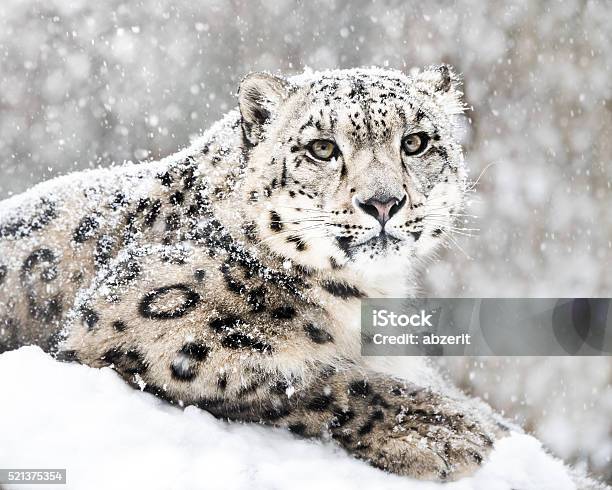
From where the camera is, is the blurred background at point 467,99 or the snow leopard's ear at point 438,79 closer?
the snow leopard's ear at point 438,79

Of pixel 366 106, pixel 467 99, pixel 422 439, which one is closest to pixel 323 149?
pixel 366 106

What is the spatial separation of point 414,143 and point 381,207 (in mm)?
689

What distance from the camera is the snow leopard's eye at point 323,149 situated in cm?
469

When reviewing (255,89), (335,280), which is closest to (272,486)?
(335,280)

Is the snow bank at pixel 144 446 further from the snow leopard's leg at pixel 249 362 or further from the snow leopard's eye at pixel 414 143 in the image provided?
the snow leopard's eye at pixel 414 143

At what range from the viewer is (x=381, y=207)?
4359mm

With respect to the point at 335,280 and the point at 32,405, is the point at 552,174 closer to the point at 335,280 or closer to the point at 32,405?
the point at 335,280

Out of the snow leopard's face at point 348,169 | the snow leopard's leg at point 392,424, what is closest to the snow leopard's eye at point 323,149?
the snow leopard's face at point 348,169

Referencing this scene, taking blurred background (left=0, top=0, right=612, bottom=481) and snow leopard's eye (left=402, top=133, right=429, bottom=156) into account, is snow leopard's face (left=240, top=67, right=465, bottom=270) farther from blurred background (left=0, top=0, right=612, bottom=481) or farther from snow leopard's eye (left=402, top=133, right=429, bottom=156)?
blurred background (left=0, top=0, right=612, bottom=481)

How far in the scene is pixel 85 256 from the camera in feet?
16.4

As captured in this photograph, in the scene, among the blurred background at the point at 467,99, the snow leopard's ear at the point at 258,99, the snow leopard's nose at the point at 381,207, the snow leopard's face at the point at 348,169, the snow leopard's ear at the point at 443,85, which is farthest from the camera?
the blurred background at the point at 467,99

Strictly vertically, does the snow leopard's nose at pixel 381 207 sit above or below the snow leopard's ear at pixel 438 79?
below

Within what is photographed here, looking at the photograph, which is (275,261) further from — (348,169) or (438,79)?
(438,79)

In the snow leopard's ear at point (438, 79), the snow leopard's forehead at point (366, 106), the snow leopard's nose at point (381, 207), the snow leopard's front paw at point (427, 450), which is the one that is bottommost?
the snow leopard's front paw at point (427, 450)
